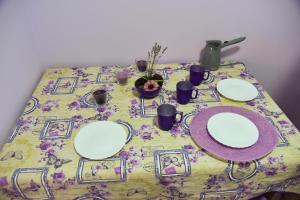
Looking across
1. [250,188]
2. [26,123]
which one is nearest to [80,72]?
[26,123]

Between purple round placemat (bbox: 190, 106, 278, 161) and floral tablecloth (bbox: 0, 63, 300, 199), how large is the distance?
0.08 feet

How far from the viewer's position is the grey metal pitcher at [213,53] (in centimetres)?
126

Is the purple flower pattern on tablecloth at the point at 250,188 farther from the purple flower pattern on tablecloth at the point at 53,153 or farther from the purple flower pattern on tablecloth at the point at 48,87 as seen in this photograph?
the purple flower pattern on tablecloth at the point at 48,87

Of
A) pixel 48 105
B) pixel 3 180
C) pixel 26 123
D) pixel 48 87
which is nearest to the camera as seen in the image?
pixel 3 180

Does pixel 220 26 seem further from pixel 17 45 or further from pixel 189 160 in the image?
pixel 17 45

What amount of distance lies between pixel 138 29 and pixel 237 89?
63 centimetres

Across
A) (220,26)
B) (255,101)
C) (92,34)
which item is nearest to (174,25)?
(220,26)

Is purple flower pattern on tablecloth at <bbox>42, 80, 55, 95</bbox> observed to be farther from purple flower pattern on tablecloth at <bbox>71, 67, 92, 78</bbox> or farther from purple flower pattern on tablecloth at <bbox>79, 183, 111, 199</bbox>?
purple flower pattern on tablecloth at <bbox>79, 183, 111, 199</bbox>

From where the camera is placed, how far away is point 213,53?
1.26m

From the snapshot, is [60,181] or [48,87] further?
[48,87]

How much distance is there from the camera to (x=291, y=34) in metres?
1.39

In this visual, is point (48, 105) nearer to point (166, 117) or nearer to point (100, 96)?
point (100, 96)

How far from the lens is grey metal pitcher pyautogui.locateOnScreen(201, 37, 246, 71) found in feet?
4.14

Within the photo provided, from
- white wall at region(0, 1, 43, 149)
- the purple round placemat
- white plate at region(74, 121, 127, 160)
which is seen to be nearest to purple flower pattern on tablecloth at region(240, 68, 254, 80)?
the purple round placemat
